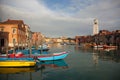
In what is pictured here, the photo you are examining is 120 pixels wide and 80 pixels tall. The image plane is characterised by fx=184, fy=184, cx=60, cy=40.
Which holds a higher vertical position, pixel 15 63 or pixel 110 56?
pixel 15 63

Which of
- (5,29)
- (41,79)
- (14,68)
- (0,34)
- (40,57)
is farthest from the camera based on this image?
(5,29)

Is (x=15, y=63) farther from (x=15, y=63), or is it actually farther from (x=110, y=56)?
(x=110, y=56)

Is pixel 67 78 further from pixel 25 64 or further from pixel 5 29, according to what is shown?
pixel 5 29

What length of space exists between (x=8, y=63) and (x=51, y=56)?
8051mm

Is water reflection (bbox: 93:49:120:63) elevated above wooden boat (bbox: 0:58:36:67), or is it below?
below

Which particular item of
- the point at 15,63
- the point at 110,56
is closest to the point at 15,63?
the point at 15,63

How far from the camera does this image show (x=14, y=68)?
22172 millimetres

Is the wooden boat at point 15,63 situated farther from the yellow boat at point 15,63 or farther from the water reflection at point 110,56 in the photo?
the water reflection at point 110,56

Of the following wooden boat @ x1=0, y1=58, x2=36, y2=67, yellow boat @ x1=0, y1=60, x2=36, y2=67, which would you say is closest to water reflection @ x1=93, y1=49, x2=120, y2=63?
wooden boat @ x1=0, y1=58, x2=36, y2=67

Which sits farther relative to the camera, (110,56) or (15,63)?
(110,56)

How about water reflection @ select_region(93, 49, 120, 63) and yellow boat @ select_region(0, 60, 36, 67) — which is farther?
water reflection @ select_region(93, 49, 120, 63)

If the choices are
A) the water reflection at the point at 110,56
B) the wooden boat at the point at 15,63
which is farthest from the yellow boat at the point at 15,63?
the water reflection at the point at 110,56

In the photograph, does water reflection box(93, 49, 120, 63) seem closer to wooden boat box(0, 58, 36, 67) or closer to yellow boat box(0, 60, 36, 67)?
wooden boat box(0, 58, 36, 67)

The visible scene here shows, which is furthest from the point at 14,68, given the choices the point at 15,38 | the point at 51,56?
the point at 15,38
